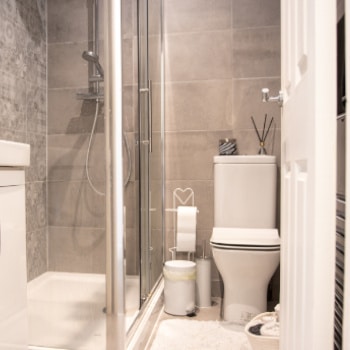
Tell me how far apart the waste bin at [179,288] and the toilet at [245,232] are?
21 centimetres

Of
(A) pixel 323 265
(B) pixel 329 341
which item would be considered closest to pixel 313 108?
(A) pixel 323 265

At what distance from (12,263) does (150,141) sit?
144 centimetres

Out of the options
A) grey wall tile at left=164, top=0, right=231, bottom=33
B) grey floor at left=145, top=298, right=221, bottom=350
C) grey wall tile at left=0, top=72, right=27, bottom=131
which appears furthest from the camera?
grey wall tile at left=164, top=0, right=231, bottom=33

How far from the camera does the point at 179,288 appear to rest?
1.93 meters

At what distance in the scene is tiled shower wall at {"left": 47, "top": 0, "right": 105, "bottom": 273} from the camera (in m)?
1.80

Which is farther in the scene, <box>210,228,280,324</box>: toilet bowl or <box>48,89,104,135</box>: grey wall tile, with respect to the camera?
<box>48,89,104,135</box>: grey wall tile

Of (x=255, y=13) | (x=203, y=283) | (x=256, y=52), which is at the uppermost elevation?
(x=255, y=13)

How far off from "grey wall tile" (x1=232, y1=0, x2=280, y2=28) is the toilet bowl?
1.41 metres

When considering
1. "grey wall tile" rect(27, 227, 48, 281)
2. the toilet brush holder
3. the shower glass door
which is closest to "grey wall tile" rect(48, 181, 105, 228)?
"grey wall tile" rect(27, 227, 48, 281)

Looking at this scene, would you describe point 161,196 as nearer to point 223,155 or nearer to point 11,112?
point 223,155

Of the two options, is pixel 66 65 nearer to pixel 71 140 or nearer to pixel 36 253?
pixel 71 140

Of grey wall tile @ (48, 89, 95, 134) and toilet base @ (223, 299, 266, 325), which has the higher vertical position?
grey wall tile @ (48, 89, 95, 134)

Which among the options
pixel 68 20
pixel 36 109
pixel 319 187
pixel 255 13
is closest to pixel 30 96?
pixel 36 109

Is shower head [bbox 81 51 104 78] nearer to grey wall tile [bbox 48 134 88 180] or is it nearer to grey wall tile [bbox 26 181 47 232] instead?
grey wall tile [bbox 48 134 88 180]
